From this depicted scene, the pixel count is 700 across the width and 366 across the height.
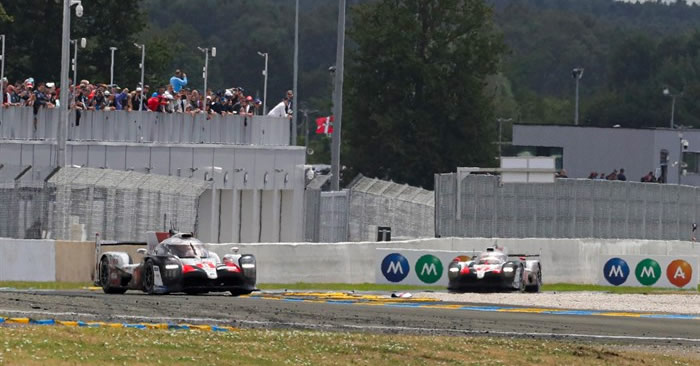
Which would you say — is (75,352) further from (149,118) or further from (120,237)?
(149,118)

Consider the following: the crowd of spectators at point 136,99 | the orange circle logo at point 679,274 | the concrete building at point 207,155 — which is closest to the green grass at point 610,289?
the orange circle logo at point 679,274

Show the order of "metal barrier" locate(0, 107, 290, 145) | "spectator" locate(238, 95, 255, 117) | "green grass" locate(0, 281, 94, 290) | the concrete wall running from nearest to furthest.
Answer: "green grass" locate(0, 281, 94, 290) → the concrete wall → "metal barrier" locate(0, 107, 290, 145) → "spectator" locate(238, 95, 255, 117)

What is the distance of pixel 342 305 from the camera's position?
30.8 meters

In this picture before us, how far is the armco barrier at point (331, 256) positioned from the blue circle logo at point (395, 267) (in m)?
0.78

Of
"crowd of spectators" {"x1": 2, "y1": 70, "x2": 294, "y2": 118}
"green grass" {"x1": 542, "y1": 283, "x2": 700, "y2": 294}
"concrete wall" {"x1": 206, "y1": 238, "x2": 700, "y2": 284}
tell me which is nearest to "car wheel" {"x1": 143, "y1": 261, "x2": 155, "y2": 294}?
"concrete wall" {"x1": 206, "y1": 238, "x2": 700, "y2": 284}

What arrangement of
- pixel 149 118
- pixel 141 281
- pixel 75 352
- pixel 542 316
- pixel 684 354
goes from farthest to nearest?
pixel 149 118, pixel 141 281, pixel 542 316, pixel 684 354, pixel 75 352

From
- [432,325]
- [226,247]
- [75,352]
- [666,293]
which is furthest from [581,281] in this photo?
[75,352]

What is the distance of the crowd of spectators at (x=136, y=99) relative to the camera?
47.4 m

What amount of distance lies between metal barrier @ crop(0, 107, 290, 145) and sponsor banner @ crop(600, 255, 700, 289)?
13.8m

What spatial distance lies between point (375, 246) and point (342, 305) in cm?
1175

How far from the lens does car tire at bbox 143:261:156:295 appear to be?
32.0 meters

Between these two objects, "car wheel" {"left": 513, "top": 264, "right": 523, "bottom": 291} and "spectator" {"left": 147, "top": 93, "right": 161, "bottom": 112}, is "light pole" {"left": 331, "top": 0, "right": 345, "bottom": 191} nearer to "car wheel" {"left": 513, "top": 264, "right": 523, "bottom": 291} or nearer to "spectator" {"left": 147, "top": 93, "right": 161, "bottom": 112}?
"spectator" {"left": 147, "top": 93, "right": 161, "bottom": 112}

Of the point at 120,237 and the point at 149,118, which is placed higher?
the point at 149,118

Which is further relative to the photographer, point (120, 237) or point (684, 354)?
point (120, 237)
